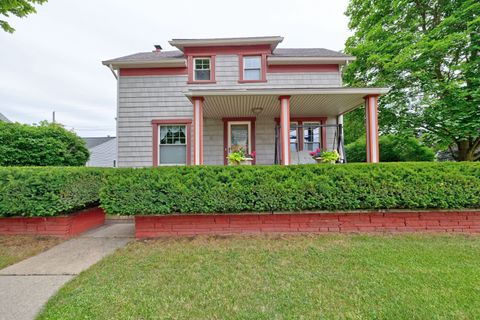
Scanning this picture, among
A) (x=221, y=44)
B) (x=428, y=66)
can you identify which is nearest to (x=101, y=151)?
(x=221, y=44)

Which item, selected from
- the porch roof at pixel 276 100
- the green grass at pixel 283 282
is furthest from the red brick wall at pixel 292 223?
the porch roof at pixel 276 100

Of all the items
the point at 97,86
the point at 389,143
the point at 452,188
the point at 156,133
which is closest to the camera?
the point at 452,188

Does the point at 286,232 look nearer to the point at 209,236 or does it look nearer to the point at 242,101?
the point at 209,236

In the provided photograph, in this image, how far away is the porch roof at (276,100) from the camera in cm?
599

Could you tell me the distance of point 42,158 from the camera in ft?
22.6

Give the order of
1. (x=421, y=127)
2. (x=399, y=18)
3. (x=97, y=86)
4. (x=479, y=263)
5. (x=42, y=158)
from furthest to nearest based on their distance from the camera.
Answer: (x=97, y=86), (x=399, y=18), (x=421, y=127), (x=42, y=158), (x=479, y=263)

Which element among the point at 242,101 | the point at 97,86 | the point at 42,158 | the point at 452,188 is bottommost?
the point at 452,188

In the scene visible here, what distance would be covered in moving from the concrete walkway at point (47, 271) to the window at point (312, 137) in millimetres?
6769

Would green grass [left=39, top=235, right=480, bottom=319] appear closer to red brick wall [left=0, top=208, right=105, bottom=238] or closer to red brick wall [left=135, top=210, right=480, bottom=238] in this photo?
red brick wall [left=135, top=210, right=480, bottom=238]

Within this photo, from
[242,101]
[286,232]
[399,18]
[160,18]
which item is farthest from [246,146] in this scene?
[160,18]

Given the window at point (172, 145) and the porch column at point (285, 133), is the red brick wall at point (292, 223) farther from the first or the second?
the window at point (172, 145)

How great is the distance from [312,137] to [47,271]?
8.37m

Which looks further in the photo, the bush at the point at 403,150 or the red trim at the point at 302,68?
the bush at the point at 403,150

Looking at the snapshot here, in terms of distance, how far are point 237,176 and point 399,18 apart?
424 inches
